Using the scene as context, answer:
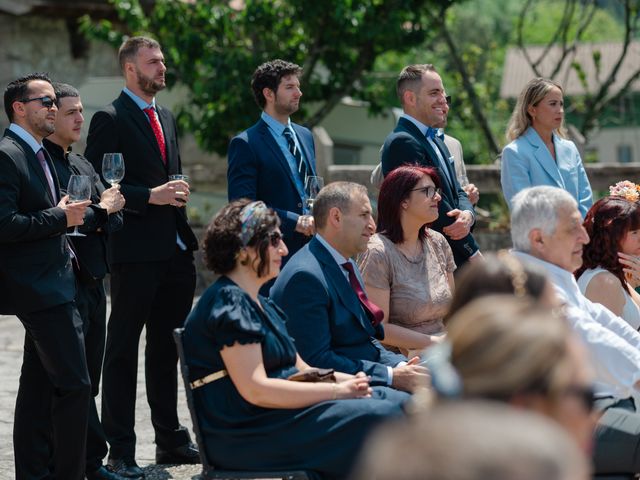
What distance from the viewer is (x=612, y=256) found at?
5.56 m

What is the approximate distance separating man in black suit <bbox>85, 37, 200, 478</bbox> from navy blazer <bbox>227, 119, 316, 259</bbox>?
345mm

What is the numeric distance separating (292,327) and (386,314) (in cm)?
89

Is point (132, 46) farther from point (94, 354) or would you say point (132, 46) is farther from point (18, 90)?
point (94, 354)

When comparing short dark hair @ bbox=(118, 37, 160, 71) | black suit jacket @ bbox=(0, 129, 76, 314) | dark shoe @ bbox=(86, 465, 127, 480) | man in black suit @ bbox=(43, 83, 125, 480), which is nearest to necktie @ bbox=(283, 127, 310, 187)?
short dark hair @ bbox=(118, 37, 160, 71)

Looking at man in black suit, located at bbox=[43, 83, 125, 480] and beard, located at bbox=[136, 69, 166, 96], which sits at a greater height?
beard, located at bbox=[136, 69, 166, 96]

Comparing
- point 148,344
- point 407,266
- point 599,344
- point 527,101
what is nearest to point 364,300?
point 407,266

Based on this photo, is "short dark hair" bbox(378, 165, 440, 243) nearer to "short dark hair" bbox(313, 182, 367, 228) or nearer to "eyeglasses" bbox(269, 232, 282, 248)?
"short dark hair" bbox(313, 182, 367, 228)

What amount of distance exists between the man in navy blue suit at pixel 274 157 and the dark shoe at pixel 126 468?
144 cm

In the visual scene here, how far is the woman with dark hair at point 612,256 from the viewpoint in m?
5.48

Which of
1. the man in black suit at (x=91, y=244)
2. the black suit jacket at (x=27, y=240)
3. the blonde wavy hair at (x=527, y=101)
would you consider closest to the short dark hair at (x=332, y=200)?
the man in black suit at (x=91, y=244)

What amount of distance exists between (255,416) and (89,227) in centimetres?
153

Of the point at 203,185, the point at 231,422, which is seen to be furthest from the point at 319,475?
the point at 203,185

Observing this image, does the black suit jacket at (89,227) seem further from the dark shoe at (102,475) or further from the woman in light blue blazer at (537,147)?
the woman in light blue blazer at (537,147)

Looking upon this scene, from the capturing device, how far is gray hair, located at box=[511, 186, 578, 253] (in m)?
4.37
